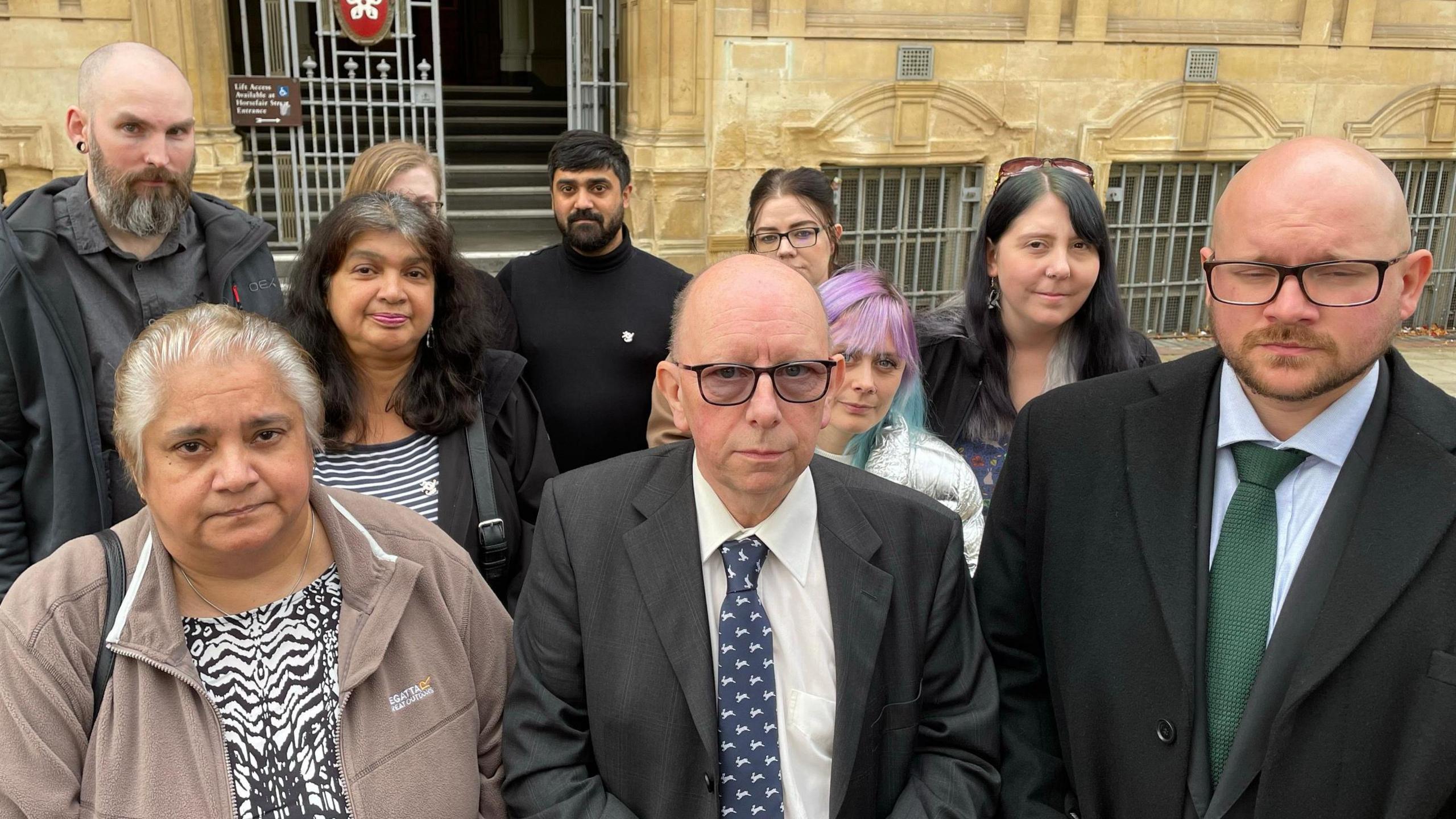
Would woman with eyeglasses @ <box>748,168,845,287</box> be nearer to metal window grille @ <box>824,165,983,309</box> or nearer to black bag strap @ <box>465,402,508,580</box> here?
black bag strap @ <box>465,402,508,580</box>

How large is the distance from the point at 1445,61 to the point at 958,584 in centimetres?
1074

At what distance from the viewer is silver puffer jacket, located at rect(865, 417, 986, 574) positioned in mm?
2879

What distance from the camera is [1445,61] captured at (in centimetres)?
996

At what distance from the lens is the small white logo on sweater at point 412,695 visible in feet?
6.95

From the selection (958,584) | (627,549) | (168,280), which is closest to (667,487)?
(627,549)

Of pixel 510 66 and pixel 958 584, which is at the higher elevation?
pixel 510 66

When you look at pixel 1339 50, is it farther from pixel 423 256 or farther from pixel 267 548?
pixel 267 548

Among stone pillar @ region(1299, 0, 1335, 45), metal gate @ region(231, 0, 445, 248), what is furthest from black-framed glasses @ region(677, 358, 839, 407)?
stone pillar @ region(1299, 0, 1335, 45)

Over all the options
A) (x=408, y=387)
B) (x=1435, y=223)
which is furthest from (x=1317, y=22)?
(x=408, y=387)

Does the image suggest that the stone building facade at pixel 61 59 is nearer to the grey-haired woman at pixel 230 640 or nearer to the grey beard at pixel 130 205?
the grey beard at pixel 130 205

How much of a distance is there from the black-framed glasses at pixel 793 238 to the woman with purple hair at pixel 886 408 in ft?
3.07

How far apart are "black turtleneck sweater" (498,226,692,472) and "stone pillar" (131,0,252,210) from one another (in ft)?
A: 16.2

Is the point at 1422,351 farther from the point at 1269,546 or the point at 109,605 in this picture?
the point at 109,605

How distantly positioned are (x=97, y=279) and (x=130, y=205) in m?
0.24
